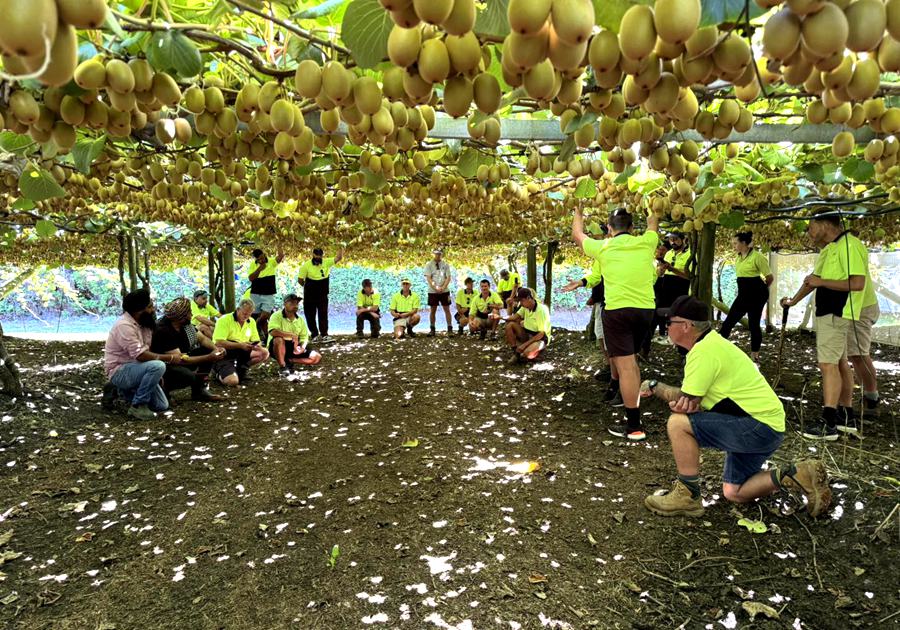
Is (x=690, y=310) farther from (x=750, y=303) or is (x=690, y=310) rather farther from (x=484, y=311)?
(x=484, y=311)

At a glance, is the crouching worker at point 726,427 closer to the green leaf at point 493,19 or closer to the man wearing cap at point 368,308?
the green leaf at point 493,19

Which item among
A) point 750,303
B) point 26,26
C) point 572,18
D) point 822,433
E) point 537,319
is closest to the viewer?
point 26,26

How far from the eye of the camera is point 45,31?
27.0 inches

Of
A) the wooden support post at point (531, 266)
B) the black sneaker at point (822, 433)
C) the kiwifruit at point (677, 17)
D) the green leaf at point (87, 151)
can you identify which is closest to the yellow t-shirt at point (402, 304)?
the wooden support post at point (531, 266)

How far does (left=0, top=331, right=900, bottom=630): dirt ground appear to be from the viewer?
7.01 ft

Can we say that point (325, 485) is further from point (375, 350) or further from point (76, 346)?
point (76, 346)

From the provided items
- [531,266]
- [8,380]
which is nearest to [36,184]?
[8,380]

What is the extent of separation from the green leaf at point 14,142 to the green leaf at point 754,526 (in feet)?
12.4

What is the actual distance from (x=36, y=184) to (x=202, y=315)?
5333 mm

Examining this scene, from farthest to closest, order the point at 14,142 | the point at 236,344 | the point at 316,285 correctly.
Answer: the point at 316,285
the point at 236,344
the point at 14,142

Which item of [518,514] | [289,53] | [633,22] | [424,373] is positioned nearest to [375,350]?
[424,373]

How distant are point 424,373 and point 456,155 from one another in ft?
13.7

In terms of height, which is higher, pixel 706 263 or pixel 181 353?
pixel 706 263

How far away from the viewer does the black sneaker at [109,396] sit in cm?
509
